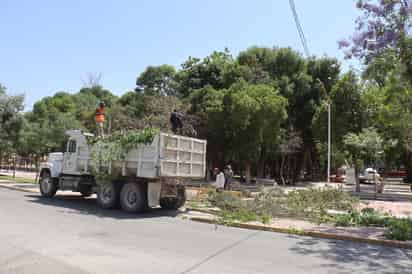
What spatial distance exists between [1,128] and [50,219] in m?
21.1

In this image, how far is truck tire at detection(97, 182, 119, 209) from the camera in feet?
45.6

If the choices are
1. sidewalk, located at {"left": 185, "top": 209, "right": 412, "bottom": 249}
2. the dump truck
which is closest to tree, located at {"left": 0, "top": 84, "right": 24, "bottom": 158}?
the dump truck

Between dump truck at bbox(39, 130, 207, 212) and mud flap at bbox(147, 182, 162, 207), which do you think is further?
mud flap at bbox(147, 182, 162, 207)

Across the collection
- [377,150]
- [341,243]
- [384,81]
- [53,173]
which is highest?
[384,81]

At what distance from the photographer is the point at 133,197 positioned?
13461mm

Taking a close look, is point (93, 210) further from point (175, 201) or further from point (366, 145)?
point (366, 145)

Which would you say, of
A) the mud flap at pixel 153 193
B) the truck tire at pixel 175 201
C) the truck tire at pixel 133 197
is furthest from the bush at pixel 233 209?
the truck tire at pixel 133 197

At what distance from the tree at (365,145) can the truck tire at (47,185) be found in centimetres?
1757

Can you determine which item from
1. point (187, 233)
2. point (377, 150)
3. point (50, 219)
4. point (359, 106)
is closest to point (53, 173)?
point (50, 219)

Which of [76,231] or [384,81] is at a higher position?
[384,81]

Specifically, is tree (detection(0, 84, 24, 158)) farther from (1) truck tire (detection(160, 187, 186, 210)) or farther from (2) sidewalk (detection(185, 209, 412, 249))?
(2) sidewalk (detection(185, 209, 412, 249))

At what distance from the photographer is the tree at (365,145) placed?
77.5ft

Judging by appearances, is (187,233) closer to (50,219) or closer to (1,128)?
(50,219)

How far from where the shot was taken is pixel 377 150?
2391cm
